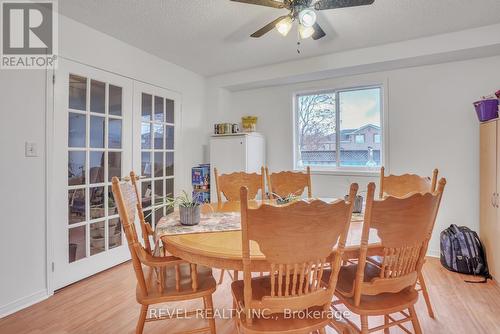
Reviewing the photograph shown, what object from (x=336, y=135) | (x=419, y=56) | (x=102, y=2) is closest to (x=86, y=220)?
(x=102, y=2)

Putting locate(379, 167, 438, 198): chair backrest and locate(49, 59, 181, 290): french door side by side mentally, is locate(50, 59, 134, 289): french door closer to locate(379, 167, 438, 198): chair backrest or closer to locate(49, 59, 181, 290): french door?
locate(49, 59, 181, 290): french door

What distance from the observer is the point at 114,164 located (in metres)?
2.77

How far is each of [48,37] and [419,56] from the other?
134 inches

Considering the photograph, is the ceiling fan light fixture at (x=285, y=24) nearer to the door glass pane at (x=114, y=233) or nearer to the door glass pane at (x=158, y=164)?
the door glass pane at (x=158, y=164)

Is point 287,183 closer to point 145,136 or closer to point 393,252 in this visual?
point 393,252

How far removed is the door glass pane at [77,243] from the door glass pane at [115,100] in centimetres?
116

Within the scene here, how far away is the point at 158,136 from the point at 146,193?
2.27 feet

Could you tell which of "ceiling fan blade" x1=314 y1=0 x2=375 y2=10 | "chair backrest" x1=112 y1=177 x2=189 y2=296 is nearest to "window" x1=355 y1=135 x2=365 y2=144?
"ceiling fan blade" x1=314 y1=0 x2=375 y2=10

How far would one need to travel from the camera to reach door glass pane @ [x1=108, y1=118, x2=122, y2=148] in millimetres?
2730

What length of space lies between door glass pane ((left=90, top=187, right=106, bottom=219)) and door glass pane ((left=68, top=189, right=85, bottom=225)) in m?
0.09

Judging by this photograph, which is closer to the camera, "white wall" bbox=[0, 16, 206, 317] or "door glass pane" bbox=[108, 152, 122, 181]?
"white wall" bbox=[0, 16, 206, 317]

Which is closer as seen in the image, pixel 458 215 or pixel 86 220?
pixel 86 220

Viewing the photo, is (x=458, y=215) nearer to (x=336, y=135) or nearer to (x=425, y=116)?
(x=425, y=116)

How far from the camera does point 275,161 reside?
387 centimetres
